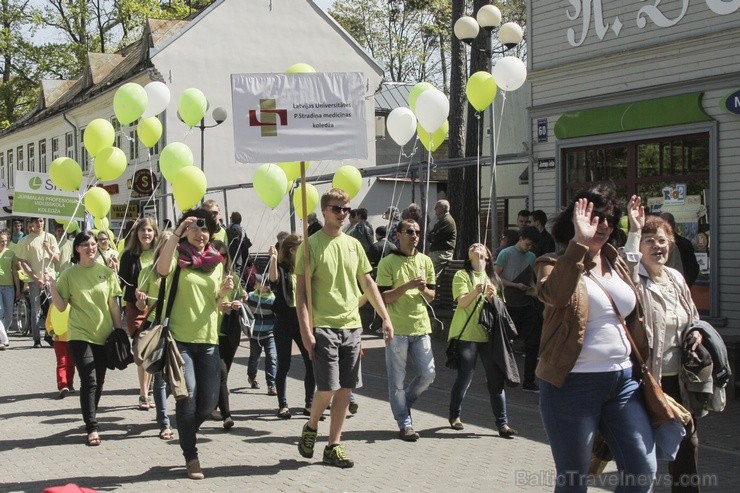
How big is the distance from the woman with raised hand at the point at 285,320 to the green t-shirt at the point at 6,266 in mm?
8476

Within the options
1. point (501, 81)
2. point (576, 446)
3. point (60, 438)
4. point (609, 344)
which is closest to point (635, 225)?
point (609, 344)

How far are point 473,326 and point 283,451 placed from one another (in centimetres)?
196

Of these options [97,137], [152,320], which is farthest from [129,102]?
[152,320]

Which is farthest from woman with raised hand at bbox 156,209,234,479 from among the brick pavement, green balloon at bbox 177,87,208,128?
green balloon at bbox 177,87,208,128

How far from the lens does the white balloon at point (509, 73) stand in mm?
11406

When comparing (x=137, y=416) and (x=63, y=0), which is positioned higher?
(x=63, y=0)

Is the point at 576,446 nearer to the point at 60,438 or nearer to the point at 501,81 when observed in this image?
the point at 60,438

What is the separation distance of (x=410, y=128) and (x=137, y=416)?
15.8ft

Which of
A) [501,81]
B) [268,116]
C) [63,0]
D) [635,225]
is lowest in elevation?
[635,225]

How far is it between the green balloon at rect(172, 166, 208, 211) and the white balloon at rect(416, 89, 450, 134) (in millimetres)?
2668

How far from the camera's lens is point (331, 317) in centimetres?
734

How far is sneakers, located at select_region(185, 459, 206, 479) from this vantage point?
7.00 meters

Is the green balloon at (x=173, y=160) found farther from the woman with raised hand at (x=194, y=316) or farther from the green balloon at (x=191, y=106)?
the woman with raised hand at (x=194, y=316)

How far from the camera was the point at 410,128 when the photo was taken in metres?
12.1
